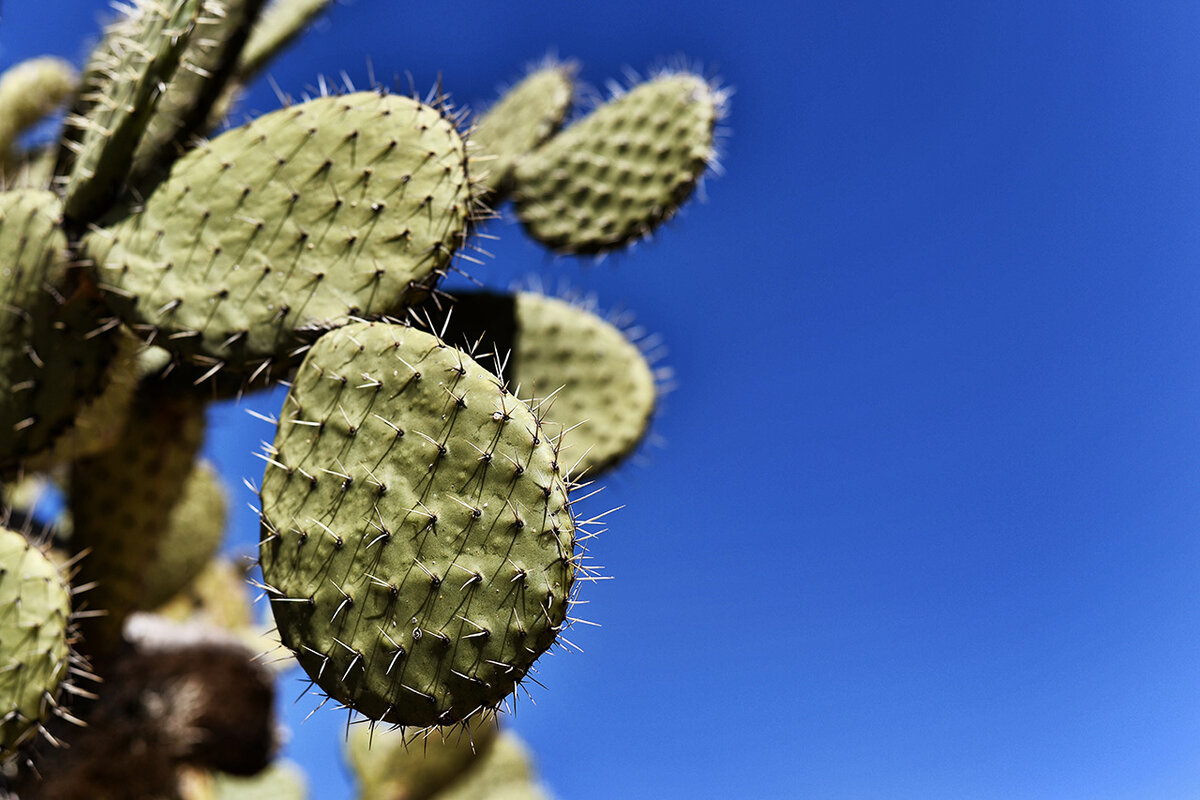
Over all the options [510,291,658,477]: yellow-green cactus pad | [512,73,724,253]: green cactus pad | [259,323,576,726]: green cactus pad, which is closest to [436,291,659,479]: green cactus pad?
[510,291,658,477]: yellow-green cactus pad

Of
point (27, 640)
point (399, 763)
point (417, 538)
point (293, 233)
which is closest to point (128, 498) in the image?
point (27, 640)

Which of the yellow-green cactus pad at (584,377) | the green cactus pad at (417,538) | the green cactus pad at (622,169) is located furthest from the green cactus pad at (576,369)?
the green cactus pad at (417,538)

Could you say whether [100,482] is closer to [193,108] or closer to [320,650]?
[193,108]

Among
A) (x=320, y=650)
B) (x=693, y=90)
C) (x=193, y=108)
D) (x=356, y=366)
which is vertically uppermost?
(x=693, y=90)

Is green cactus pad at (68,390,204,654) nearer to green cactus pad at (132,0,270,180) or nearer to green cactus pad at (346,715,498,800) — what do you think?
green cactus pad at (132,0,270,180)

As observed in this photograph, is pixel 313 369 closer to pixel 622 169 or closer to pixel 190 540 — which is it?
pixel 622 169

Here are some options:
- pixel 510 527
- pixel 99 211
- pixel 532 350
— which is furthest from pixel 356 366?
pixel 532 350
